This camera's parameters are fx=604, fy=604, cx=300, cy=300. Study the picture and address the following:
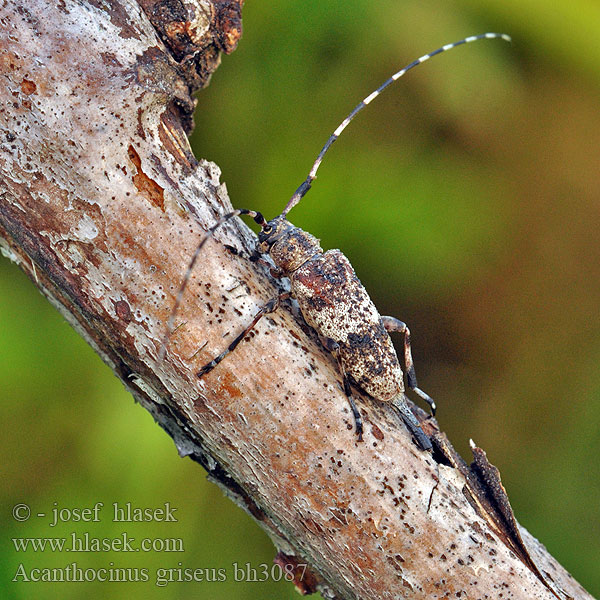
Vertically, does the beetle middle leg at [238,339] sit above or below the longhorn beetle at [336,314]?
below

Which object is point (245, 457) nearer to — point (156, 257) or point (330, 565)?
point (330, 565)

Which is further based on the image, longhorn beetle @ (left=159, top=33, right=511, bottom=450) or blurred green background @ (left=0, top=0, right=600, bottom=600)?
blurred green background @ (left=0, top=0, right=600, bottom=600)

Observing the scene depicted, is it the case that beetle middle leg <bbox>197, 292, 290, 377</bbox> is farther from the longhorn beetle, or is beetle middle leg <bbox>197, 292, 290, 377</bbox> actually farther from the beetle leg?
the beetle leg

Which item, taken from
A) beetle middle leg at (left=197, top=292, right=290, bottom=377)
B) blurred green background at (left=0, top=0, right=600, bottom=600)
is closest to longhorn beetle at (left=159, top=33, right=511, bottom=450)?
beetle middle leg at (left=197, top=292, right=290, bottom=377)

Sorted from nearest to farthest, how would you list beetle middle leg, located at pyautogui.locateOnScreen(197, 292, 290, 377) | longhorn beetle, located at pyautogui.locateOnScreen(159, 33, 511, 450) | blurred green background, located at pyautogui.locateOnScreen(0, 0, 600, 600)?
beetle middle leg, located at pyautogui.locateOnScreen(197, 292, 290, 377) → longhorn beetle, located at pyautogui.locateOnScreen(159, 33, 511, 450) → blurred green background, located at pyautogui.locateOnScreen(0, 0, 600, 600)

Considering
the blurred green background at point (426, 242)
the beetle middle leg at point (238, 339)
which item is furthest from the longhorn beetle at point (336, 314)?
the blurred green background at point (426, 242)

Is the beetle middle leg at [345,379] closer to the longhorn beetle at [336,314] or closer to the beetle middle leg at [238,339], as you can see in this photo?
the longhorn beetle at [336,314]
